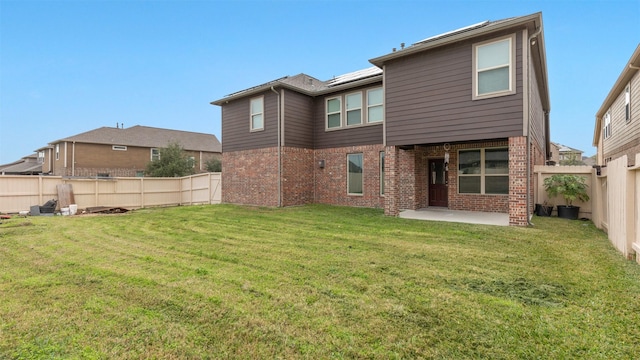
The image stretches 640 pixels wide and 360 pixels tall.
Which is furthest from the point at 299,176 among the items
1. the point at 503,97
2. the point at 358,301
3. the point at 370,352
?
the point at 370,352

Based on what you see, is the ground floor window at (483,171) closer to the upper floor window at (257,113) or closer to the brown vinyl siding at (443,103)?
the brown vinyl siding at (443,103)

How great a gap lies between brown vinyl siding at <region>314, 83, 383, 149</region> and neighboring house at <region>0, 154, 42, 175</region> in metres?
34.1

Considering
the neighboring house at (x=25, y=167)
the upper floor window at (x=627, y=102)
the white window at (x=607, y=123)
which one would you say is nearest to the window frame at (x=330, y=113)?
the upper floor window at (x=627, y=102)

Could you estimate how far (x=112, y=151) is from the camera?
27.1m

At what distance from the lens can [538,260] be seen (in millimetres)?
4699

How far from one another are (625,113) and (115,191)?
70.4 ft

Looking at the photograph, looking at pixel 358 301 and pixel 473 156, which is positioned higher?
pixel 473 156

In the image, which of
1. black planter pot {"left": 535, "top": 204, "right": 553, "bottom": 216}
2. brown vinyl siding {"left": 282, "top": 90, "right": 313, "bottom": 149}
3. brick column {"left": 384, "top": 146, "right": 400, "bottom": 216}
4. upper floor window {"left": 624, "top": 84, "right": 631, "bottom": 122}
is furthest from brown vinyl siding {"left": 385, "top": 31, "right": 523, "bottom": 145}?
upper floor window {"left": 624, "top": 84, "right": 631, "bottom": 122}

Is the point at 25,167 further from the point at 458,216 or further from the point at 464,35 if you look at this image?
the point at 464,35

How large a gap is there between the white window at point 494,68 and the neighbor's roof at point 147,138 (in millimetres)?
25153

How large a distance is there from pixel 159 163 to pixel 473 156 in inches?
934

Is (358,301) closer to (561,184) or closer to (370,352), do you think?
(370,352)

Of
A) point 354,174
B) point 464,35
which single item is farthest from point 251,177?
point 464,35

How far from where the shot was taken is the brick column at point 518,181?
24.8 ft
